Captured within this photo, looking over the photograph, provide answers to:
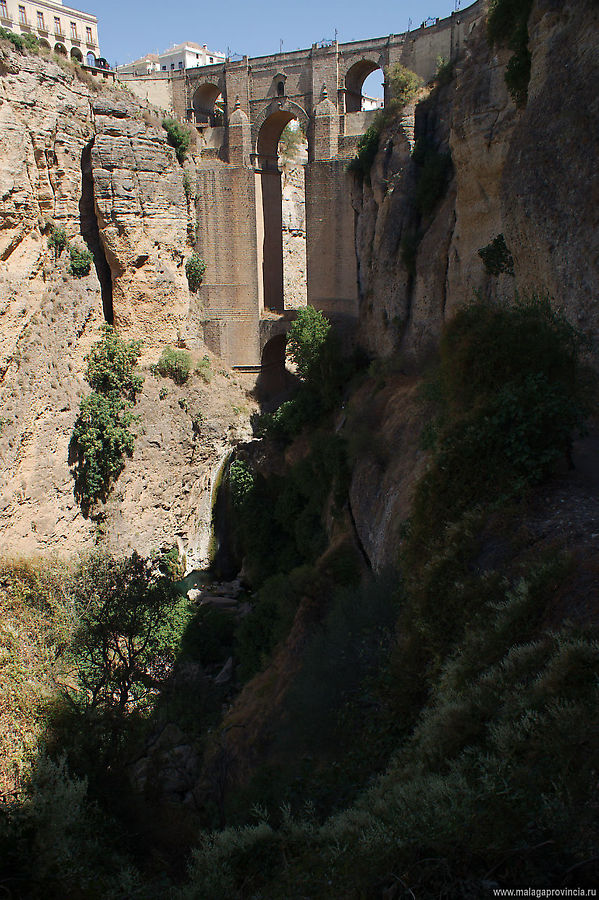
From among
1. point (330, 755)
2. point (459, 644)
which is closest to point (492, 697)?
point (459, 644)

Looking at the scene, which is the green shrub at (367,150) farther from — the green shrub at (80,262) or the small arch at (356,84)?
the green shrub at (80,262)

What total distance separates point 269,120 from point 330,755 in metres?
21.4

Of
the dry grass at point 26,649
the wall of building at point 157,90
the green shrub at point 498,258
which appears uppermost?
the wall of building at point 157,90

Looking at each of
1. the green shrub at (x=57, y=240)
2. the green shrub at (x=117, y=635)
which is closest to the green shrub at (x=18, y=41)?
the green shrub at (x=57, y=240)

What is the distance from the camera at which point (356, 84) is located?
887 inches

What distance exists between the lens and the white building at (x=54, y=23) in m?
34.2

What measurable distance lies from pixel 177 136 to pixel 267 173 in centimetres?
339

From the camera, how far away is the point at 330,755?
6543 mm

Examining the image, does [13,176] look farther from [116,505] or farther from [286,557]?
[286,557]

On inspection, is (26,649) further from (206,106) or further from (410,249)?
(206,106)

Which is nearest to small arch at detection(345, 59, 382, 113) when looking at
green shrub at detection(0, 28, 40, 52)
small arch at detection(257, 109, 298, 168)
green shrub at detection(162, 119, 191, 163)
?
small arch at detection(257, 109, 298, 168)

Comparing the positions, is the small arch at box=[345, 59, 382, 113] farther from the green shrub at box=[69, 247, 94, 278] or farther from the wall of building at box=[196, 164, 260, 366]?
the green shrub at box=[69, 247, 94, 278]

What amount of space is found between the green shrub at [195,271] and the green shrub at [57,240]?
13.8ft

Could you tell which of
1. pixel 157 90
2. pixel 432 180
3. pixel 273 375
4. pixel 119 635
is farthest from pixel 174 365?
pixel 157 90
